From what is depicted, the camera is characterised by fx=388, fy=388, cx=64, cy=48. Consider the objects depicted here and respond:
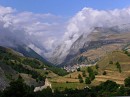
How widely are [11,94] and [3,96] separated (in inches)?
148

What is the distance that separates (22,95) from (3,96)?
8.57 metres

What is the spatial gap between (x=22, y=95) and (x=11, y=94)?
550cm

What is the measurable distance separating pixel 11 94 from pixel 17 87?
13.8 feet

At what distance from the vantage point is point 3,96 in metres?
174

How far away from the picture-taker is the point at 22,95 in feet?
569

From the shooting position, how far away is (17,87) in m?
175

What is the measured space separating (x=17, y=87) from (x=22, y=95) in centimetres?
449

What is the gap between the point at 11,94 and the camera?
575ft
